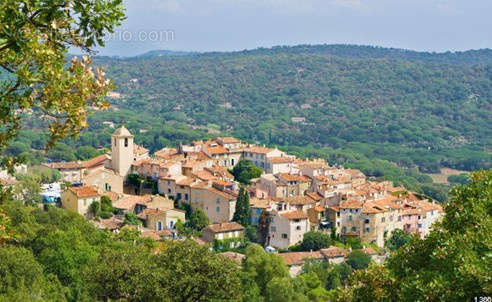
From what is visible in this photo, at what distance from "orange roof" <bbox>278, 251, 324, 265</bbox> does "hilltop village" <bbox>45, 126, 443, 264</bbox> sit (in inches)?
4.8

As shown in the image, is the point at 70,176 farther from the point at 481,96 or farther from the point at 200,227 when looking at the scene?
the point at 481,96

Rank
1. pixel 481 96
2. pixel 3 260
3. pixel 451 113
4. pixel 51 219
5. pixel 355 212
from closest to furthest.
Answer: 1. pixel 3 260
2. pixel 51 219
3. pixel 355 212
4. pixel 451 113
5. pixel 481 96

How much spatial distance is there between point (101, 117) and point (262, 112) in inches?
1826

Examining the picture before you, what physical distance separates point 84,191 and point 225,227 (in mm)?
8426

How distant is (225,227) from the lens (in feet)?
135

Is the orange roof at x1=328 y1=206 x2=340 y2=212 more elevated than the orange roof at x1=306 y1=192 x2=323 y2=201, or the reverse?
the orange roof at x1=306 y1=192 x2=323 y2=201

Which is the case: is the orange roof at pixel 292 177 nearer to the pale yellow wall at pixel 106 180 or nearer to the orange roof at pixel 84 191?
the pale yellow wall at pixel 106 180

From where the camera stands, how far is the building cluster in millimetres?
41844

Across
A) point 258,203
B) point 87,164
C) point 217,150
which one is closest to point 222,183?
point 258,203

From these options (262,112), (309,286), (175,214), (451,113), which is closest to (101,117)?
(262,112)

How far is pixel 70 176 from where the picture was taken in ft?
173

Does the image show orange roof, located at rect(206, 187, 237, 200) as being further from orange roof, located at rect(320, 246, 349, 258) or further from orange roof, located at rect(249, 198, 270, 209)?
orange roof, located at rect(320, 246, 349, 258)

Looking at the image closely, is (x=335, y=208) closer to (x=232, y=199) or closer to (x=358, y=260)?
(x=358, y=260)

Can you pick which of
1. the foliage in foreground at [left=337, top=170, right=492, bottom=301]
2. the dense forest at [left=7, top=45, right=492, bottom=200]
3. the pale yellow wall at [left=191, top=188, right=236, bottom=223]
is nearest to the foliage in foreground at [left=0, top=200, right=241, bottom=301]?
the foliage in foreground at [left=337, top=170, right=492, bottom=301]
